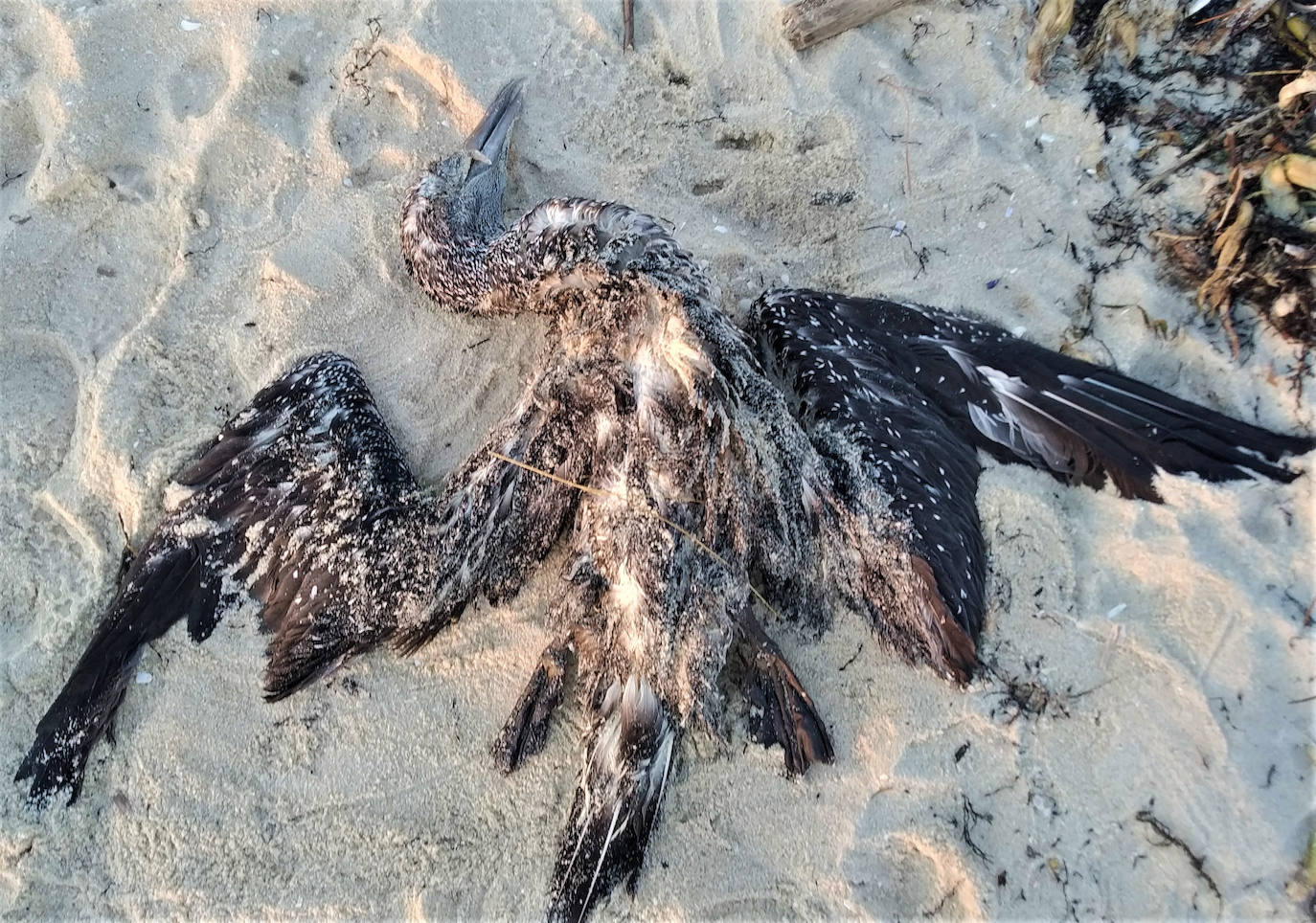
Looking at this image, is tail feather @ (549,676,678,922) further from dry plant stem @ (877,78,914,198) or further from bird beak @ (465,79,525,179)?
dry plant stem @ (877,78,914,198)

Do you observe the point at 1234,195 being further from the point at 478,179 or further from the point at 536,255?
the point at 478,179

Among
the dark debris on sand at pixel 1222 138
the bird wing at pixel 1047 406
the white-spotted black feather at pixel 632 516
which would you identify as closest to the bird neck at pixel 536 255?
the white-spotted black feather at pixel 632 516

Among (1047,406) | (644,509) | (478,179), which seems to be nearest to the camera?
(644,509)

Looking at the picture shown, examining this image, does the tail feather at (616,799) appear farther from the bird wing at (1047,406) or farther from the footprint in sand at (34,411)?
the footprint in sand at (34,411)

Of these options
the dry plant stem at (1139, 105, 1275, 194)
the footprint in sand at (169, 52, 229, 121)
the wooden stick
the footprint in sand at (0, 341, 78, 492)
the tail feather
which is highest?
the footprint in sand at (169, 52, 229, 121)

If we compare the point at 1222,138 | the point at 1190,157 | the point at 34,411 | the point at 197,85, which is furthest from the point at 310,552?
the point at 1222,138

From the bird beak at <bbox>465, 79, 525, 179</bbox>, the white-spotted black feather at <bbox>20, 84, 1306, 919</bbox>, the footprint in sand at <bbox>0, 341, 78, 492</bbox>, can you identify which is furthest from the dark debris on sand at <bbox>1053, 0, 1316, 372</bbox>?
the footprint in sand at <bbox>0, 341, 78, 492</bbox>
